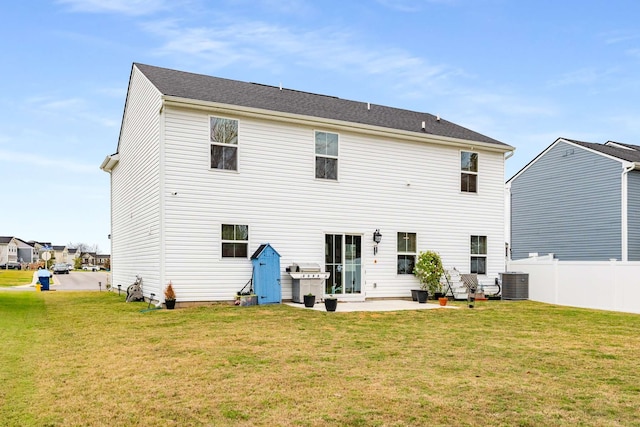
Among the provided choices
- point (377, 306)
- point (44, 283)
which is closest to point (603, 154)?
point (377, 306)

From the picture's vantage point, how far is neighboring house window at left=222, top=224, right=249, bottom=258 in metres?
14.0

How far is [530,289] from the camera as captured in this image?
59.7ft

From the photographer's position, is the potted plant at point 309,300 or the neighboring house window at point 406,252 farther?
the neighboring house window at point 406,252

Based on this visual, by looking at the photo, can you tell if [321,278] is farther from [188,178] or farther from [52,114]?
[52,114]

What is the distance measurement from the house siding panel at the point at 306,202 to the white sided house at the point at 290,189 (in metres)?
0.04

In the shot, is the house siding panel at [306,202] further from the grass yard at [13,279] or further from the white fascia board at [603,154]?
the grass yard at [13,279]

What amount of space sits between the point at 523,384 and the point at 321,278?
902 cm

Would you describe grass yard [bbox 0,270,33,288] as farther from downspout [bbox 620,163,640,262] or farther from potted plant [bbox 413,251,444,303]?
downspout [bbox 620,163,640,262]

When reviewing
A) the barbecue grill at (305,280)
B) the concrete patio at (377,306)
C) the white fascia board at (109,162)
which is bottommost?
the concrete patio at (377,306)

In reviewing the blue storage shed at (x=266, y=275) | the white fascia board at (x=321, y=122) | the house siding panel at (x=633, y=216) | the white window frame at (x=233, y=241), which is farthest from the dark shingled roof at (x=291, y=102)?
the house siding panel at (x=633, y=216)

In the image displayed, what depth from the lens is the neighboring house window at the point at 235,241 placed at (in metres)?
14.0

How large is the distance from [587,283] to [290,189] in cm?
964

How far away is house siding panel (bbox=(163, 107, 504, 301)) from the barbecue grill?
35cm

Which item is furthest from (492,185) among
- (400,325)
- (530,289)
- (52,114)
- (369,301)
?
(52,114)
